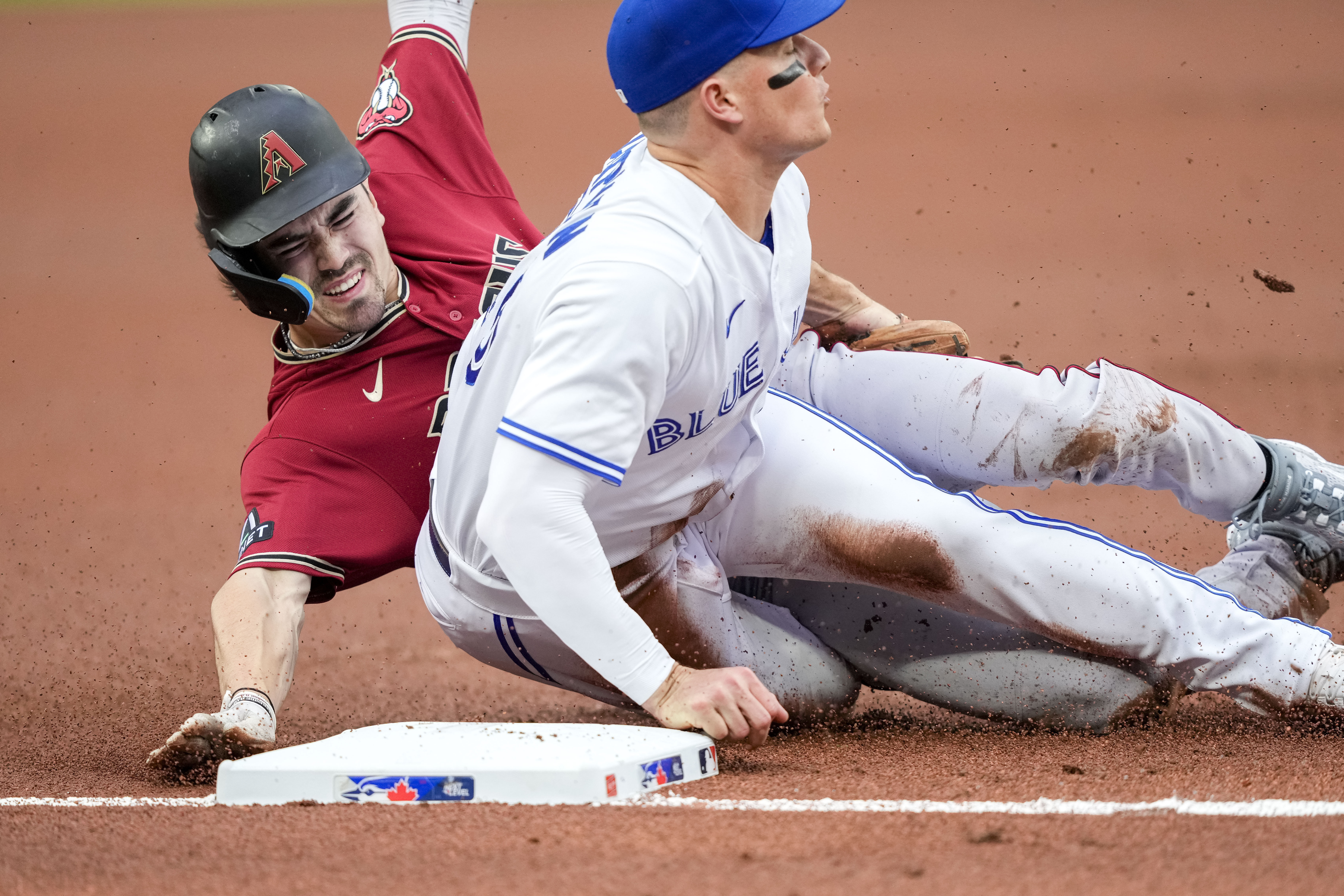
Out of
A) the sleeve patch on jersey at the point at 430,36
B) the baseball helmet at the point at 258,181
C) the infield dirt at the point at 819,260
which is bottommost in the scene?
the infield dirt at the point at 819,260

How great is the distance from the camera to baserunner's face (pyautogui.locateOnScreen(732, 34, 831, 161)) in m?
2.31

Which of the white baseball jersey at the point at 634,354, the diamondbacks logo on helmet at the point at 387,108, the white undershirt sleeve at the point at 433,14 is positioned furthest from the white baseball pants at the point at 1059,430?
the white undershirt sleeve at the point at 433,14

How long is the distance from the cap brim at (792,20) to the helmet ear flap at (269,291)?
116 cm

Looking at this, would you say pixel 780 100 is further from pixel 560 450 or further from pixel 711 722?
pixel 711 722

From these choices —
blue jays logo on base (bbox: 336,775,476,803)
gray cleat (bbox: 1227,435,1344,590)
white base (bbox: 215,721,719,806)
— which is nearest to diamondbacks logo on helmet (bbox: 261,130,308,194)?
white base (bbox: 215,721,719,806)

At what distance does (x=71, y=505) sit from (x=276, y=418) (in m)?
4.17

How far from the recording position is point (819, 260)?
957 centimetres

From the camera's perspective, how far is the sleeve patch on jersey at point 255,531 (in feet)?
9.34

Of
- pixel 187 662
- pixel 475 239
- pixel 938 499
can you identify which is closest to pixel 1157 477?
pixel 938 499

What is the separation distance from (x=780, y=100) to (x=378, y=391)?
1.19 m

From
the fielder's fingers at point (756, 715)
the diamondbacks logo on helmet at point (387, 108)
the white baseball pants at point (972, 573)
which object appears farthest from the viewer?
the diamondbacks logo on helmet at point (387, 108)

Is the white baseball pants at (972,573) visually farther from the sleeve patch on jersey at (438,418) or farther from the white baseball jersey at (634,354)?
the sleeve patch on jersey at (438,418)

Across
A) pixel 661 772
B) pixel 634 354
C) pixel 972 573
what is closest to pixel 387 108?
pixel 634 354

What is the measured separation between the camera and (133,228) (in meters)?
11.6
